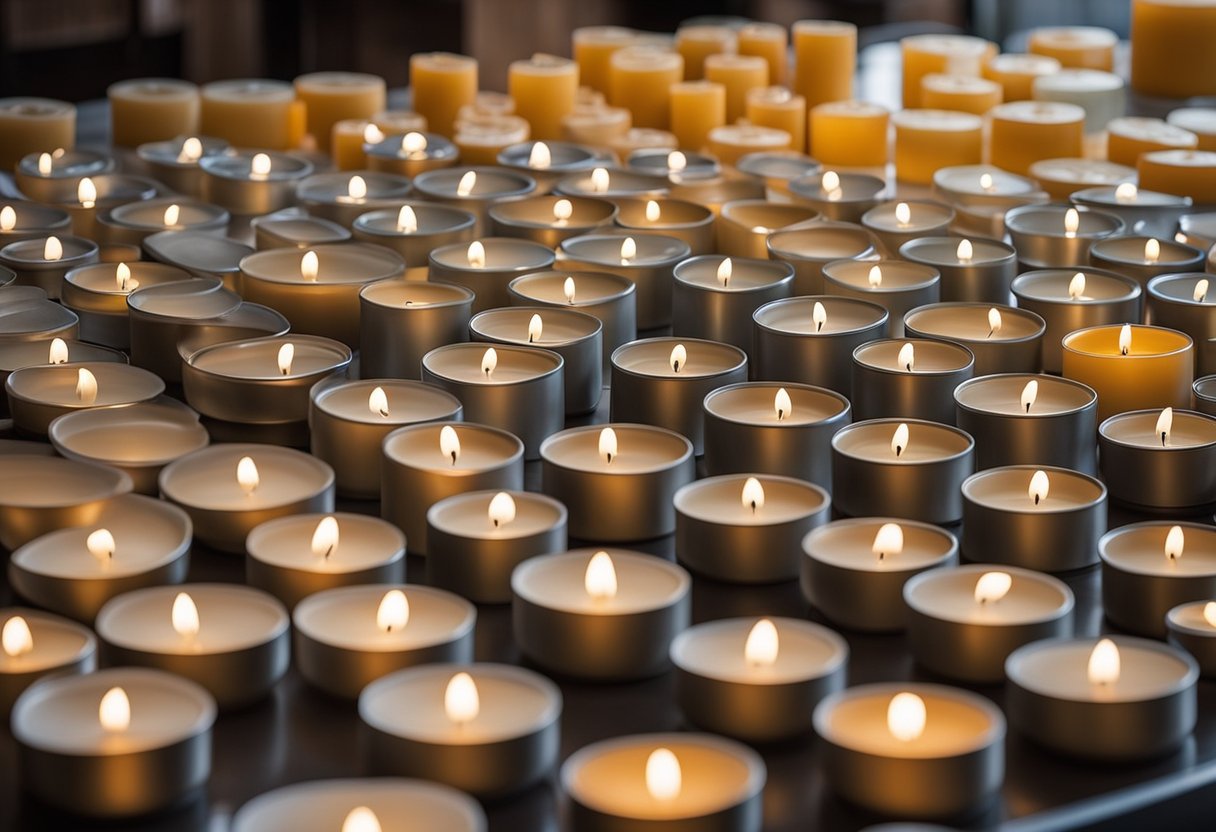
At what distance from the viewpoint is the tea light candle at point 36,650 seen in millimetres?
834

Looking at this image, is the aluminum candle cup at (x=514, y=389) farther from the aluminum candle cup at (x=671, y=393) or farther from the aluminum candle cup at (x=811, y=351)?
the aluminum candle cup at (x=811, y=351)

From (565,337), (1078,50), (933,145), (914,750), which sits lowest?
(914,750)

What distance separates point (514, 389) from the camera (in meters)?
1.13

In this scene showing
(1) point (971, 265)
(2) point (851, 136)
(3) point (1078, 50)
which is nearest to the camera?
(1) point (971, 265)

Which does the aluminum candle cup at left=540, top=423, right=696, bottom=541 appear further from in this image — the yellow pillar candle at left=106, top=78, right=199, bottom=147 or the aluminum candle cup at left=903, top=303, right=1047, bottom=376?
the yellow pillar candle at left=106, top=78, right=199, bottom=147

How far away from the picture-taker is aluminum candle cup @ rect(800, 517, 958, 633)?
36.4 inches

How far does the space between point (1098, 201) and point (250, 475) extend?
0.98m

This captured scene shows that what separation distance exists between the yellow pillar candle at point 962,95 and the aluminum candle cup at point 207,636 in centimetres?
140

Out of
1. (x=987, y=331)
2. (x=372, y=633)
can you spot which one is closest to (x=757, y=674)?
(x=372, y=633)

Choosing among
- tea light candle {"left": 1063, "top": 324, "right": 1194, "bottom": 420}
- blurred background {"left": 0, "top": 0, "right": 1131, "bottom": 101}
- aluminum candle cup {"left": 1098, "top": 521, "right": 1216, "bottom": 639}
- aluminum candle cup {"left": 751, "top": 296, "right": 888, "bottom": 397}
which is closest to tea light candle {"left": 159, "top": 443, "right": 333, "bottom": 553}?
aluminum candle cup {"left": 751, "top": 296, "right": 888, "bottom": 397}

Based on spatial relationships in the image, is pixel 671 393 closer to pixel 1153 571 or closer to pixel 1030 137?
pixel 1153 571

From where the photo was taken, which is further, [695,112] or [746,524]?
[695,112]

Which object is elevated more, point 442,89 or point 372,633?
point 442,89

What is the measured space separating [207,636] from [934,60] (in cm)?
163
